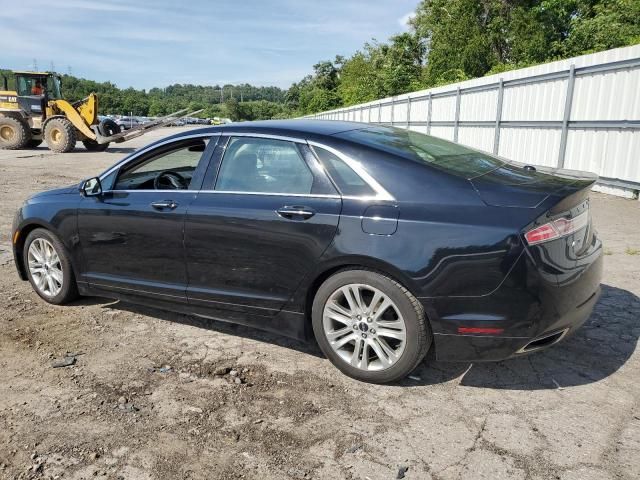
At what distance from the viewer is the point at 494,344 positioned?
114 inches

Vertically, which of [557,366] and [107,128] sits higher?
[107,128]

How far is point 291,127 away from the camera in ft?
12.0

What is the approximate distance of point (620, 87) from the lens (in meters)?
8.93

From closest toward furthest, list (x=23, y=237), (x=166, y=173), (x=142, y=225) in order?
1. (x=142, y=225)
2. (x=166, y=173)
3. (x=23, y=237)

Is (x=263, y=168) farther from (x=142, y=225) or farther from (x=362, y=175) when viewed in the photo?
(x=142, y=225)

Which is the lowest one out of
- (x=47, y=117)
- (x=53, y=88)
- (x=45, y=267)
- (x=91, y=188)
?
(x=45, y=267)

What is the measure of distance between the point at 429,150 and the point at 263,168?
1.10 metres

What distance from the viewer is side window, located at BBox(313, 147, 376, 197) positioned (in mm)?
3170

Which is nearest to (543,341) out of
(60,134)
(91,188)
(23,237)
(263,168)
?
(263,168)

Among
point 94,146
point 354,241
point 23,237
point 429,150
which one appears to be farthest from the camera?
point 94,146

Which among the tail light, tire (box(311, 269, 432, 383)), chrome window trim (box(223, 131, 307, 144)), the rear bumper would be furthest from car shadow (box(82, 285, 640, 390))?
chrome window trim (box(223, 131, 307, 144))

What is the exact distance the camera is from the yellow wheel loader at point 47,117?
2136cm

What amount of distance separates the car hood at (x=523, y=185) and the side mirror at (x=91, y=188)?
2.82 m

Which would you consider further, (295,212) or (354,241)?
(295,212)
